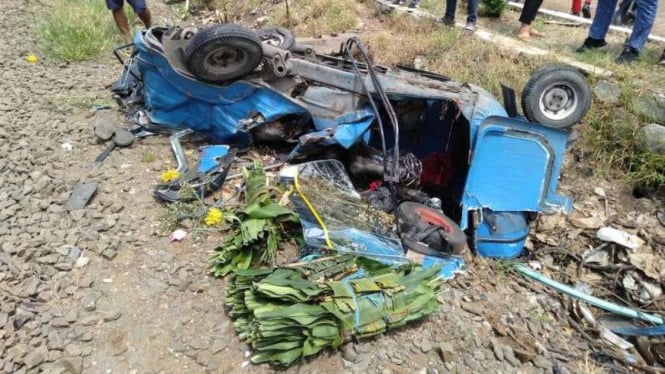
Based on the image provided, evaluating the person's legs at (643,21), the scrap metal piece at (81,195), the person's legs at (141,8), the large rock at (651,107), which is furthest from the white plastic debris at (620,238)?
the person's legs at (141,8)

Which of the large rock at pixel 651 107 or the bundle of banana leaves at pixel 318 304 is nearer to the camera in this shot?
the bundle of banana leaves at pixel 318 304

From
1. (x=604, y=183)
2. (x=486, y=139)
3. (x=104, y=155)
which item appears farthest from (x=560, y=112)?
(x=104, y=155)

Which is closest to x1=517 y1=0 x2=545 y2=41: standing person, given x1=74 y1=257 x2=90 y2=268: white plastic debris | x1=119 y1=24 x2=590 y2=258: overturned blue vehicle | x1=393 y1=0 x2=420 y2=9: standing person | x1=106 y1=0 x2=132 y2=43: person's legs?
x1=393 y1=0 x2=420 y2=9: standing person

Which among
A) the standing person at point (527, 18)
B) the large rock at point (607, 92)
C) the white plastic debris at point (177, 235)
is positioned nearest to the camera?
the white plastic debris at point (177, 235)

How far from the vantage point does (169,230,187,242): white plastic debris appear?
11.4 ft

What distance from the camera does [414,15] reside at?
774 centimetres

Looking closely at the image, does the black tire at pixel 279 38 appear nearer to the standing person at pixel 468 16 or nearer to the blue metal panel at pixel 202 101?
the blue metal panel at pixel 202 101

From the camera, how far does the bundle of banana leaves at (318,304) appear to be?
2.56 metres

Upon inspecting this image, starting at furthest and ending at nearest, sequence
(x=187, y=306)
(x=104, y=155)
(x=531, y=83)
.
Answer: (x=104, y=155) → (x=531, y=83) → (x=187, y=306)

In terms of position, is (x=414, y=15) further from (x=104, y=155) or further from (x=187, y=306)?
(x=187, y=306)

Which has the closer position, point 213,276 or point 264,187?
point 213,276

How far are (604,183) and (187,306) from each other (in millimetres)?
4103

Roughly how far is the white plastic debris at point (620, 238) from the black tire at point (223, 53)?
330 cm

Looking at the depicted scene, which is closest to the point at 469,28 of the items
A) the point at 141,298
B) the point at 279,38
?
the point at 279,38
